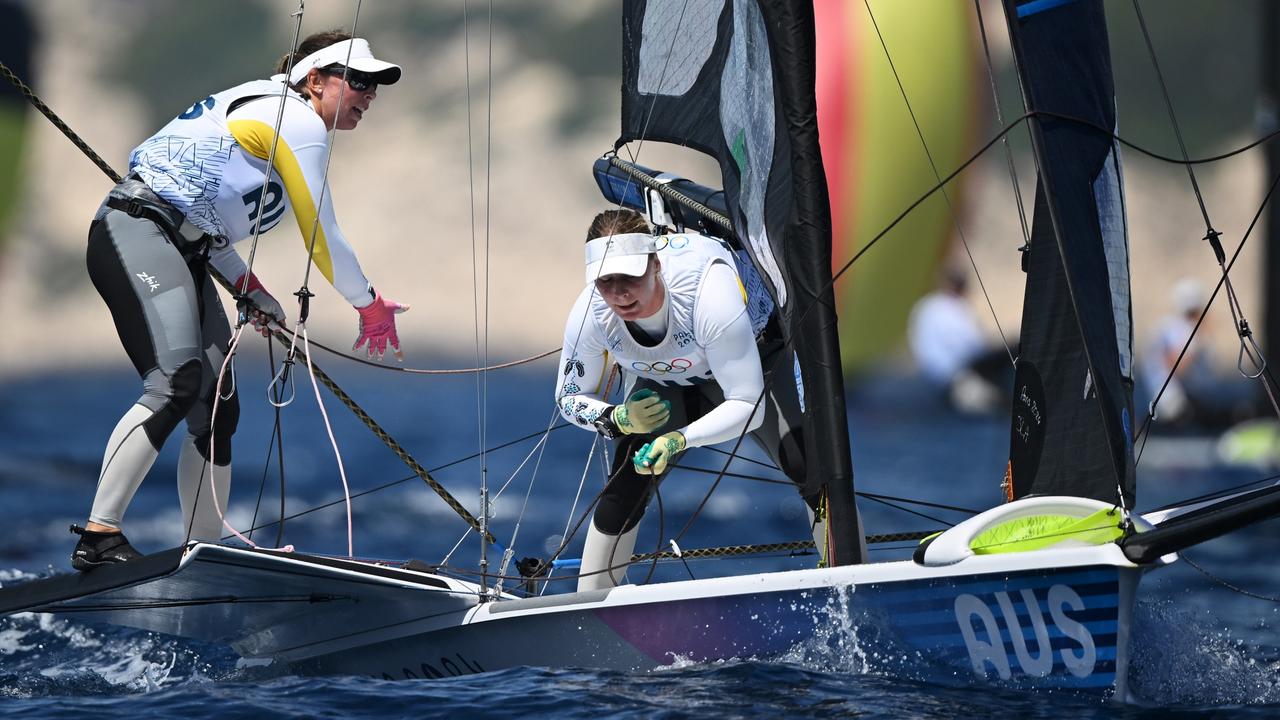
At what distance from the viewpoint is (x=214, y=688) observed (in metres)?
4.52

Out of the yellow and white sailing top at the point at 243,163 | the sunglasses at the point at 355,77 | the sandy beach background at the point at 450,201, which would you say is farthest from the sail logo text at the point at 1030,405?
the sandy beach background at the point at 450,201

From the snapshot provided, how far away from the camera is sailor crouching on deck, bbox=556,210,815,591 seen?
4.31m

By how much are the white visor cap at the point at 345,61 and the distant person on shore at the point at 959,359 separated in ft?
50.8

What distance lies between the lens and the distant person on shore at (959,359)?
782 inches

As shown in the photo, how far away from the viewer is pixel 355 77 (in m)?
4.52

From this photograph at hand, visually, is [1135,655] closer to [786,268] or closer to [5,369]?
[786,268]

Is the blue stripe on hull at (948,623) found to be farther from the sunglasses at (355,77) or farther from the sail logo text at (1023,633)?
the sunglasses at (355,77)

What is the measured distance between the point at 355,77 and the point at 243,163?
1.38ft

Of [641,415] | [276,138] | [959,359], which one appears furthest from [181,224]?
[959,359]

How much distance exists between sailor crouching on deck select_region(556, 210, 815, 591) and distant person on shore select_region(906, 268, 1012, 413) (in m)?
15.0

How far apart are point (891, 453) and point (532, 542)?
9.11 m

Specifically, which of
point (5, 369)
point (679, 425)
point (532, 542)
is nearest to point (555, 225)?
point (5, 369)

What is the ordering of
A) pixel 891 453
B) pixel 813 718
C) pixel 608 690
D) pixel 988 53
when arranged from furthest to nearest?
pixel 891 453
pixel 988 53
pixel 608 690
pixel 813 718

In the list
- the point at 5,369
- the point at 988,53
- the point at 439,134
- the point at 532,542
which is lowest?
the point at 532,542
